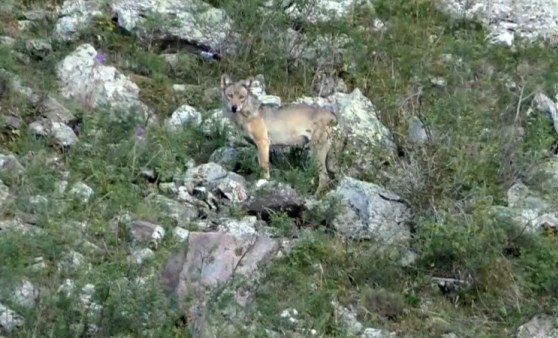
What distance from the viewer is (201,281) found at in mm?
8352

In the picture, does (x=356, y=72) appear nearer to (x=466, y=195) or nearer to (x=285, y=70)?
(x=285, y=70)

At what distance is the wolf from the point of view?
12.3 m

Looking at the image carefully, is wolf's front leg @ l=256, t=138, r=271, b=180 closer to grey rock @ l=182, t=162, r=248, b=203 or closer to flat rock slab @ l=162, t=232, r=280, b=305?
grey rock @ l=182, t=162, r=248, b=203

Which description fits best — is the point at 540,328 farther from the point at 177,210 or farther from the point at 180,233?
the point at 177,210

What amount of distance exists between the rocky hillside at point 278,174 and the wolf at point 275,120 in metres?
0.15

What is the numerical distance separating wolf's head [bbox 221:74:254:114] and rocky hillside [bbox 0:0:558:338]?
0.65 feet

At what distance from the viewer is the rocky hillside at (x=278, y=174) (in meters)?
8.48

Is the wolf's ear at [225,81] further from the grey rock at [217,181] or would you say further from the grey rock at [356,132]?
the grey rock at [217,181]

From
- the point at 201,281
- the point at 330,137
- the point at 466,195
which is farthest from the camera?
the point at 330,137

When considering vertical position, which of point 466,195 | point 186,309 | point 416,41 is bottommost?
point 416,41

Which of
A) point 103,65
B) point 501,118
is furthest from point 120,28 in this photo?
point 501,118

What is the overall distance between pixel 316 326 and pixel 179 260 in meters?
1.05

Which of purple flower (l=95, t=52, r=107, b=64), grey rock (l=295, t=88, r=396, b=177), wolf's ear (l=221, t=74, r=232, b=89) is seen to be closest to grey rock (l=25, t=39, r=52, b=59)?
purple flower (l=95, t=52, r=107, b=64)

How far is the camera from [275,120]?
1251 centimetres
